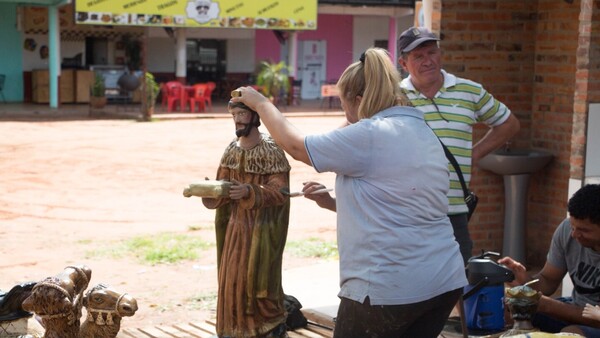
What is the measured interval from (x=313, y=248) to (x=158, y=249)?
69.7 inches

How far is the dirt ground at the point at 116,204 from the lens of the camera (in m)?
9.15

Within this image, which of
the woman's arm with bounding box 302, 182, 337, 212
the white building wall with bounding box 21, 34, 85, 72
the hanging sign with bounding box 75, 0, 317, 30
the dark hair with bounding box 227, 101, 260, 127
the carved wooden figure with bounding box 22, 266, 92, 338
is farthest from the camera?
the white building wall with bounding box 21, 34, 85, 72

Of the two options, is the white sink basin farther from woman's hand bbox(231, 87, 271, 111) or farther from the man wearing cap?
woman's hand bbox(231, 87, 271, 111)

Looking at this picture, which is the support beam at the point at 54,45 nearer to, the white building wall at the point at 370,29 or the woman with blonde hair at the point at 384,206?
the white building wall at the point at 370,29

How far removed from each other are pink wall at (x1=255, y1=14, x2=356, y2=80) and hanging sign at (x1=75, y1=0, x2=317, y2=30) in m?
4.86

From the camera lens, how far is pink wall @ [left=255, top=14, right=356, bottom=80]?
3378 centimetres

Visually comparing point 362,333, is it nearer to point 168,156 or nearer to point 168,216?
point 168,216

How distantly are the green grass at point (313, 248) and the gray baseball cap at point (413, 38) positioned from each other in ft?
16.0

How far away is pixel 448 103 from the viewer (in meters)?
5.42

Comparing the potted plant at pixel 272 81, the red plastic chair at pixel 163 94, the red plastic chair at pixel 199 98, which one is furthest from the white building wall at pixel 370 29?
the red plastic chair at pixel 199 98

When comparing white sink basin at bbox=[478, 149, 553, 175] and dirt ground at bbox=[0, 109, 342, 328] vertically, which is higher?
white sink basin at bbox=[478, 149, 553, 175]

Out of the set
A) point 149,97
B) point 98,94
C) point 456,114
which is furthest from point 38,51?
point 456,114

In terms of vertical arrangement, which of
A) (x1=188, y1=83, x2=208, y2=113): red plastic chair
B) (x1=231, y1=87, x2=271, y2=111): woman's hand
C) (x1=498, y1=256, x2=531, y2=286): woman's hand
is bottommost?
(x1=498, y1=256, x2=531, y2=286): woman's hand

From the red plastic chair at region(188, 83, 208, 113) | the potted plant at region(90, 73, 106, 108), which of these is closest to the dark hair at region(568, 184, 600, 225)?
the potted plant at region(90, 73, 106, 108)
